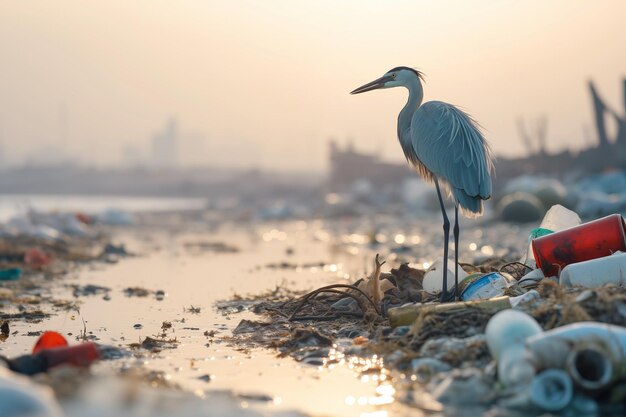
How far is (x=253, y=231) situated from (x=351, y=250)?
26.2 feet

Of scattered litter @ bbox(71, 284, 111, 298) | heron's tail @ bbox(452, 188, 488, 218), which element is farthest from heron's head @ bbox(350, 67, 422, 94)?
scattered litter @ bbox(71, 284, 111, 298)

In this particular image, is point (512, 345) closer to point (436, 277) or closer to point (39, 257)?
point (436, 277)

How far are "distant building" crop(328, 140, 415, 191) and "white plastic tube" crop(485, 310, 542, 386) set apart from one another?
37.8 meters

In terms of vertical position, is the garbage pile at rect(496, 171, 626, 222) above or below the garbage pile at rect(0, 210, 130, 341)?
above

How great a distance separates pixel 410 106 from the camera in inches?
282

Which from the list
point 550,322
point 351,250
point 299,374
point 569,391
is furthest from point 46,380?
point 351,250

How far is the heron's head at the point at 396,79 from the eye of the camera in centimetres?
715

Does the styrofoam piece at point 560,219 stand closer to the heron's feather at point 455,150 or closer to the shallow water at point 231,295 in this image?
the heron's feather at point 455,150

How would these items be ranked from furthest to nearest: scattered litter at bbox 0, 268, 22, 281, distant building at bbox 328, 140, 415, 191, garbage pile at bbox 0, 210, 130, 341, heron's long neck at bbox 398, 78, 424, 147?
distant building at bbox 328, 140, 415, 191
scattered litter at bbox 0, 268, 22, 281
garbage pile at bbox 0, 210, 130, 341
heron's long neck at bbox 398, 78, 424, 147

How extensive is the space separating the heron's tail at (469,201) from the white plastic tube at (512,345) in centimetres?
234

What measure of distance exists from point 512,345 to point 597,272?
1999mm

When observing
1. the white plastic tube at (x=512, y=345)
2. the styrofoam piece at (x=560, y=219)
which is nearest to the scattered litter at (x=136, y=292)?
the styrofoam piece at (x=560, y=219)

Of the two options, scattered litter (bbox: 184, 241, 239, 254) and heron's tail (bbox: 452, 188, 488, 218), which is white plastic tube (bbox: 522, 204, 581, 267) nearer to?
heron's tail (bbox: 452, 188, 488, 218)

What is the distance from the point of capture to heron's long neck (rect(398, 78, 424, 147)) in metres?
7.13
